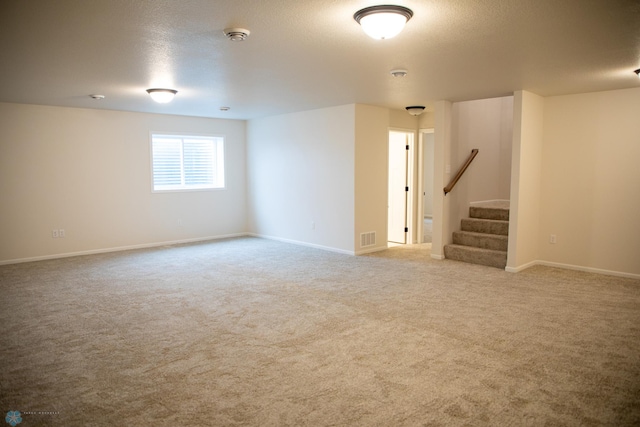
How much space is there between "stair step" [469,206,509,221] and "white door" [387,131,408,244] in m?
1.29

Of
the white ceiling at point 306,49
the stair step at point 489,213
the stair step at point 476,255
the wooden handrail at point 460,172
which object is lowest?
the stair step at point 476,255

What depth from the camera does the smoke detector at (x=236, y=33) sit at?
2984 millimetres

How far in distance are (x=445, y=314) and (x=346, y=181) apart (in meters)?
3.23

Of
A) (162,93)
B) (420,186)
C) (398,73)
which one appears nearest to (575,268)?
(420,186)

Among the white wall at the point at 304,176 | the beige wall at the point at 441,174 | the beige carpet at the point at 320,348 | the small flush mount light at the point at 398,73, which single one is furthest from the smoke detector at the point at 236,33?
the beige wall at the point at 441,174

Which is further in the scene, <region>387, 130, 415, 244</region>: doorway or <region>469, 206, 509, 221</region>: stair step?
<region>387, 130, 415, 244</region>: doorway

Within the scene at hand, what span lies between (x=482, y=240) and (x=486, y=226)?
35cm

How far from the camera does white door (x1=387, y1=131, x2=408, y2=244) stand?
7819mm

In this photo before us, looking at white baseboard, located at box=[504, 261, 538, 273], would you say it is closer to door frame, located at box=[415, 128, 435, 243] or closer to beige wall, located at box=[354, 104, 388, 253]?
beige wall, located at box=[354, 104, 388, 253]

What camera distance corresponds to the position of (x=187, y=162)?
8227mm

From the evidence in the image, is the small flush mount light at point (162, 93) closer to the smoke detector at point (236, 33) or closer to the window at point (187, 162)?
the window at point (187, 162)

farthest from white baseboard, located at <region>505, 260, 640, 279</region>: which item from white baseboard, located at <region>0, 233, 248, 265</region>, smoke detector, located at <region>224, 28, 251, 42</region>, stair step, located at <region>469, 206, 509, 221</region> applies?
white baseboard, located at <region>0, 233, 248, 265</region>

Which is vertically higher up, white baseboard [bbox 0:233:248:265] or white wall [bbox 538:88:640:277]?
white wall [bbox 538:88:640:277]

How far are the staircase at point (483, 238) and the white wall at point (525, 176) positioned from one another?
10.2 inches
